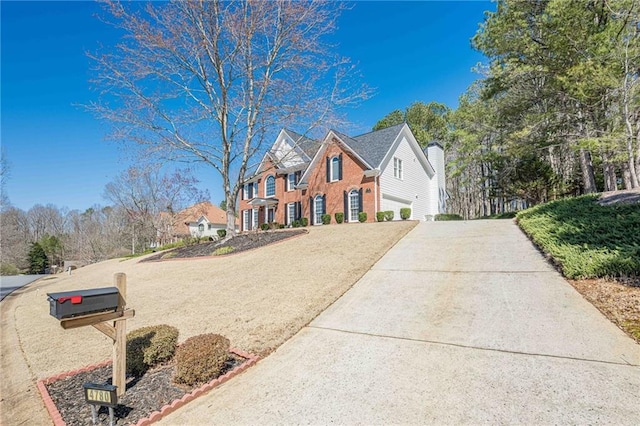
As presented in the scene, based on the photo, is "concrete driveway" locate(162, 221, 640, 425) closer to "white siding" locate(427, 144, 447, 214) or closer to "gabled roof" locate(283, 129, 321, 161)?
"gabled roof" locate(283, 129, 321, 161)

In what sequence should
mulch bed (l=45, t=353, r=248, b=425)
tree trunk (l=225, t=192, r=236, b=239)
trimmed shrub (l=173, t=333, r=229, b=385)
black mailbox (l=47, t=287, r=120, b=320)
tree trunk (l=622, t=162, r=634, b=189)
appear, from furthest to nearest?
tree trunk (l=225, t=192, r=236, b=239)
tree trunk (l=622, t=162, r=634, b=189)
trimmed shrub (l=173, t=333, r=229, b=385)
mulch bed (l=45, t=353, r=248, b=425)
black mailbox (l=47, t=287, r=120, b=320)

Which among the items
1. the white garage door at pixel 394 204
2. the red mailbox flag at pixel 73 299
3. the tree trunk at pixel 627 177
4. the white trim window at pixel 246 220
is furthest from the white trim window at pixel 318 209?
the red mailbox flag at pixel 73 299

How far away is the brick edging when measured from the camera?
122 inches

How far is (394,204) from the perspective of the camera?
69.2 ft

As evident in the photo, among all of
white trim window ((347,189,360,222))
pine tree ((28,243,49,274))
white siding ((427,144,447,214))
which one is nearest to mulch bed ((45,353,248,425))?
white trim window ((347,189,360,222))

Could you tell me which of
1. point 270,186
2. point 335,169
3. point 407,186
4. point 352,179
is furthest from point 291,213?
point 407,186

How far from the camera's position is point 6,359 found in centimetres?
517

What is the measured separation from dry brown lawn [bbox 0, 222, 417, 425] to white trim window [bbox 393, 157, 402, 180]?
943 cm

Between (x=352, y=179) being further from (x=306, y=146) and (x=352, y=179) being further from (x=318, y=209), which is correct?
(x=306, y=146)

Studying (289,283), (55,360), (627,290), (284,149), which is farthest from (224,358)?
(284,149)

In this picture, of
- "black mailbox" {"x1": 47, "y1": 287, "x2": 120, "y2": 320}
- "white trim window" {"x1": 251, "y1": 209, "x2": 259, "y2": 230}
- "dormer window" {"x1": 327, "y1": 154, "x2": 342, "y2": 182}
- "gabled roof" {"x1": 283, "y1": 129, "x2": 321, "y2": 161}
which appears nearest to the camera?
"black mailbox" {"x1": 47, "y1": 287, "x2": 120, "y2": 320}

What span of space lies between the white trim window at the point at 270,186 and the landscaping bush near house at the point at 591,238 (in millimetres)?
19984

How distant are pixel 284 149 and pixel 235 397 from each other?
24984mm

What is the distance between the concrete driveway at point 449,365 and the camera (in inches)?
112
